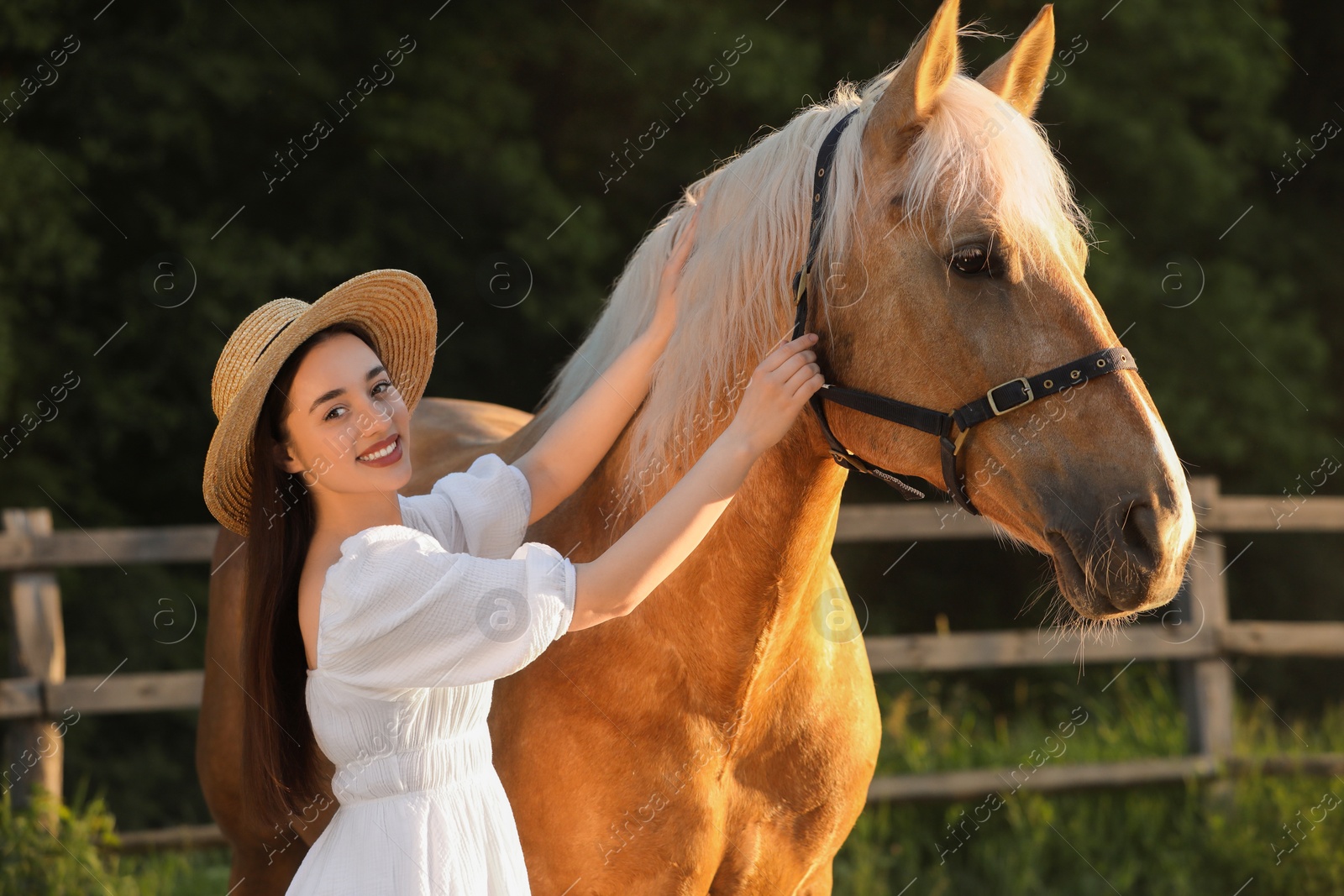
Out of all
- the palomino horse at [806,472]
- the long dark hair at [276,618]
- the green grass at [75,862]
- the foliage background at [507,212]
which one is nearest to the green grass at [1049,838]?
the green grass at [75,862]

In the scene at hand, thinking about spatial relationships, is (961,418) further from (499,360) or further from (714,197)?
(499,360)

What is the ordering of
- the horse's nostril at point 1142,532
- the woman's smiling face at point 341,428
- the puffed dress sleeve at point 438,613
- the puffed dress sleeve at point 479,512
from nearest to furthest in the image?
the horse's nostril at point 1142,532
the puffed dress sleeve at point 438,613
the woman's smiling face at point 341,428
the puffed dress sleeve at point 479,512

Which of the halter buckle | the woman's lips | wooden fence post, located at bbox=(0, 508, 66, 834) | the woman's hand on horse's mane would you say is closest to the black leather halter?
the halter buckle

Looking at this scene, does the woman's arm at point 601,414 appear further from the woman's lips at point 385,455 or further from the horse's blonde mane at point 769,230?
the woman's lips at point 385,455

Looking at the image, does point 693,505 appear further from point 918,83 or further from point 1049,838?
point 1049,838

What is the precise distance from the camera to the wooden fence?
4.13m

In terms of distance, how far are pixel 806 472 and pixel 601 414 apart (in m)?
0.44

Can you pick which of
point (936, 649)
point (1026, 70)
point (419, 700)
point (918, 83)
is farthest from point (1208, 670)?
point (419, 700)

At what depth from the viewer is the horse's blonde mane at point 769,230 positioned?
1704 mm

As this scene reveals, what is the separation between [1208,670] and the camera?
478 centimetres

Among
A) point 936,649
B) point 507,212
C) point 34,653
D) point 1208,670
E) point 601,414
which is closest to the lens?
point 601,414

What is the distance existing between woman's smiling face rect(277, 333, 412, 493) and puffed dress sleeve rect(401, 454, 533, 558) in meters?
0.21

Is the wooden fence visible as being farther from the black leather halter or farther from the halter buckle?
the halter buckle

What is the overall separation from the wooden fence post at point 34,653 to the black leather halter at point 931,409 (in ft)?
11.3
